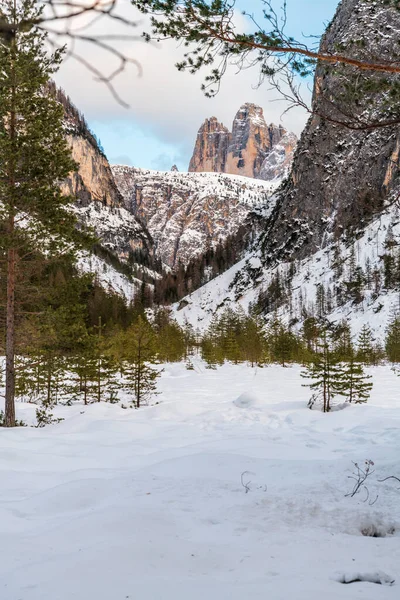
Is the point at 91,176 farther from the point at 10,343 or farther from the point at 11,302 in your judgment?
the point at 10,343

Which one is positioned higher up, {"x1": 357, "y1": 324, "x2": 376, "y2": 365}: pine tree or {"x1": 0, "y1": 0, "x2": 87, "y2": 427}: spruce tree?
{"x1": 0, "y1": 0, "x2": 87, "y2": 427}: spruce tree

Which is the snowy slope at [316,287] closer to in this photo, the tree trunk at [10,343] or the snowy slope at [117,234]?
the snowy slope at [117,234]

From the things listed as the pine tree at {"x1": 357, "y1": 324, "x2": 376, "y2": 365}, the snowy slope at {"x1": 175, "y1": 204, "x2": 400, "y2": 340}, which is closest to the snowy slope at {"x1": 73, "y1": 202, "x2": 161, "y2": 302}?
the snowy slope at {"x1": 175, "y1": 204, "x2": 400, "y2": 340}

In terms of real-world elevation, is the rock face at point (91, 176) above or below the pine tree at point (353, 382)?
above

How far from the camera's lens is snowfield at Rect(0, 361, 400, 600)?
2510 mm

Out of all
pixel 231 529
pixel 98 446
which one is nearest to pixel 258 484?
pixel 231 529

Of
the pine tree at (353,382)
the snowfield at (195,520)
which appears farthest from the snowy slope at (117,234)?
the snowfield at (195,520)

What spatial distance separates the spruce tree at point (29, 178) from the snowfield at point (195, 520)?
180 inches

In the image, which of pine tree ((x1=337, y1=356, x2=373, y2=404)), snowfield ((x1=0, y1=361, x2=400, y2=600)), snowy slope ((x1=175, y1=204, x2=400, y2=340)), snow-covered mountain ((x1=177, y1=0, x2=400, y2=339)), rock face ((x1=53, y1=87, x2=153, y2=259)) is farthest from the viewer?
rock face ((x1=53, y1=87, x2=153, y2=259))

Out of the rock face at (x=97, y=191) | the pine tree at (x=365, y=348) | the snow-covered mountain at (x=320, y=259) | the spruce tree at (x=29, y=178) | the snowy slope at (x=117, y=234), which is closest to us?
the spruce tree at (x=29, y=178)

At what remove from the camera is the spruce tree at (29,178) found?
9469mm

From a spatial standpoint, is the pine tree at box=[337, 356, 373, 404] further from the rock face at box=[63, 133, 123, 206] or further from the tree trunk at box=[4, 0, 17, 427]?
the rock face at box=[63, 133, 123, 206]

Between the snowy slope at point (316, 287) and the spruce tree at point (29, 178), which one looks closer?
the spruce tree at point (29, 178)

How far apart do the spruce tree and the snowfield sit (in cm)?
456
